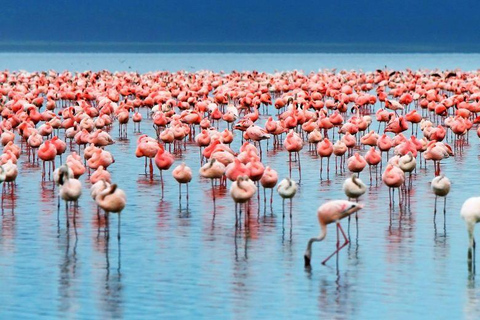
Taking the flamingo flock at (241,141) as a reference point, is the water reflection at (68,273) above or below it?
below

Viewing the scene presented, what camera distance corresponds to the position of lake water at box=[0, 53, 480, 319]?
14789 millimetres

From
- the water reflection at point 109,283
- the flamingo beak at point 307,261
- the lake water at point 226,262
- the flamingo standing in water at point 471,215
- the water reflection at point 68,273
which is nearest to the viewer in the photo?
the water reflection at point 109,283

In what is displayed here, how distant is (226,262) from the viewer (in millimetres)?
17016

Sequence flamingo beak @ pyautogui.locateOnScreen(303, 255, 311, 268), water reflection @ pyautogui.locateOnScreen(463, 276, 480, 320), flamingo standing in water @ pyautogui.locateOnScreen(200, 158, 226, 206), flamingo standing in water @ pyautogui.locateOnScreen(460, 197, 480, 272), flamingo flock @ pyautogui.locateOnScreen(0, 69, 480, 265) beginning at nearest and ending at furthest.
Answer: water reflection @ pyautogui.locateOnScreen(463, 276, 480, 320) < flamingo standing in water @ pyautogui.locateOnScreen(460, 197, 480, 272) < flamingo beak @ pyautogui.locateOnScreen(303, 255, 311, 268) < flamingo flock @ pyautogui.locateOnScreen(0, 69, 480, 265) < flamingo standing in water @ pyautogui.locateOnScreen(200, 158, 226, 206)

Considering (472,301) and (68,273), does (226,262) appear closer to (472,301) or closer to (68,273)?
(68,273)

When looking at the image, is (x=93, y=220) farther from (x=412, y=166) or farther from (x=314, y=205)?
(x=412, y=166)

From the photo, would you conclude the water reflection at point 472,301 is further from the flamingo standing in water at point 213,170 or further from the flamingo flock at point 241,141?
the flamingo standing in water at point 213,170

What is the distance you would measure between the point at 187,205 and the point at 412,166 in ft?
13.6

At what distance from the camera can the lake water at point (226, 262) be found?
14.8 m

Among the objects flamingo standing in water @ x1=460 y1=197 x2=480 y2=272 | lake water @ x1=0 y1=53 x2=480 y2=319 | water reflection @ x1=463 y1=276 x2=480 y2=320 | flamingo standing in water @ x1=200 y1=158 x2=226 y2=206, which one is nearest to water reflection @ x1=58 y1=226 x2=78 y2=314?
lake water @ x1=0 y1=53 x2=480 y2=319

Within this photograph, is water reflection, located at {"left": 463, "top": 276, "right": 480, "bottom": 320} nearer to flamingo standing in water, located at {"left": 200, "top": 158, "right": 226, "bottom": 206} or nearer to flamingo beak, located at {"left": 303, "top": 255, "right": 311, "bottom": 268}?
flamingo beak, located at {"left": 303, "top": 255, "right": 311, "bottom": 268}

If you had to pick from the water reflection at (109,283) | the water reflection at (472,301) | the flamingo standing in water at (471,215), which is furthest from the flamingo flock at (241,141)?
the water reflection at (472,301)

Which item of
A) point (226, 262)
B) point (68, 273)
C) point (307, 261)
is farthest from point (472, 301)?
point (68, 273)

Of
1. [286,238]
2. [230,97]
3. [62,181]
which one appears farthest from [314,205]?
[230,97]
